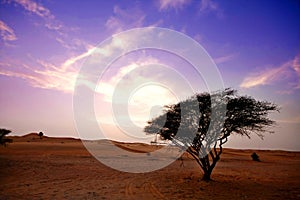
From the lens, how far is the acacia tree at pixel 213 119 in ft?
50.5

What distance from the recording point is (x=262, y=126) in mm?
15695

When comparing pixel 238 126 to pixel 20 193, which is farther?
pixel 238 126

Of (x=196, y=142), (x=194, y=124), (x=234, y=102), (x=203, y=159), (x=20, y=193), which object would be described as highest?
(x=234, y=102)

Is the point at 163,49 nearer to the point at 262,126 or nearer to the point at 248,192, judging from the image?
the point at 262,126

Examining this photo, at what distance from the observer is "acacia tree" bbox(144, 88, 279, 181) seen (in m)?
15.4

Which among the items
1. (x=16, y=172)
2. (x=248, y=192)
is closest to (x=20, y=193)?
(x=16, y=172)

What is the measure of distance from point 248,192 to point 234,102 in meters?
5.20

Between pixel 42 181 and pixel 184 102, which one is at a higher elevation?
pixel 184 102

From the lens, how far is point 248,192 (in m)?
13.6

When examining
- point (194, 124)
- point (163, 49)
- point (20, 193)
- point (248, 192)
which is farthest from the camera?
point (163, 49)

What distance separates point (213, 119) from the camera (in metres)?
15.8

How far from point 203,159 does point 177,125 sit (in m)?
2.84

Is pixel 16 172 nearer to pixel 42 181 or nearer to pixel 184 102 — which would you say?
pixel 42 181

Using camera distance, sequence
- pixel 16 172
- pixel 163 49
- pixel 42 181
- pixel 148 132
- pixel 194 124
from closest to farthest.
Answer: pixel 42 181, pixel 194 124, pixel 16 172, pixel 148 132, pixel 163 49
